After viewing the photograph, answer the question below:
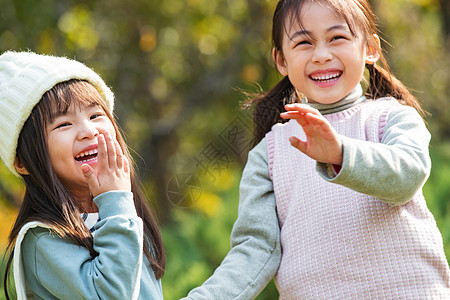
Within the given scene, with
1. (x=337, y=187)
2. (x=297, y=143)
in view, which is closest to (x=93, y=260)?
(x=297, y=143)

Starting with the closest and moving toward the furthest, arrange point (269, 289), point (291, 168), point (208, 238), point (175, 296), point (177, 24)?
point (291, 168), point (175, 296), point (269, 289), point (208, 238), point (177, 24)

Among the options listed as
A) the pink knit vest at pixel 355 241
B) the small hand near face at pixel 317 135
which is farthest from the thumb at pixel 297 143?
the pink knit vest at pixel 355 241

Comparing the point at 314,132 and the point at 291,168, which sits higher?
the point at 314,132

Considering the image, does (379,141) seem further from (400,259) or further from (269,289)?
(269,289)

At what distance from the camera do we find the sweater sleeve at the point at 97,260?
1.96 metres

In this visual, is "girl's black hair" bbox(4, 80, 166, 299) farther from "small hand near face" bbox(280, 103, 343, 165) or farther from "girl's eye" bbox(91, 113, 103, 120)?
"small hand near face" bbox(280, 103, 343, 165)

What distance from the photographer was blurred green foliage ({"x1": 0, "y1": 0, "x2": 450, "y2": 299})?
5891 mm

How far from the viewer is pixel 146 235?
239 cm

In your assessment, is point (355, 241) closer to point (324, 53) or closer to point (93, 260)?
point (324, 53)

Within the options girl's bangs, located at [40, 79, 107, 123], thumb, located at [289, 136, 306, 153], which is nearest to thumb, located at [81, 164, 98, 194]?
girl's bangs, located at [40, 79, 107, 123]

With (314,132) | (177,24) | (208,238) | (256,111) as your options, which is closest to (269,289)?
(208,238)

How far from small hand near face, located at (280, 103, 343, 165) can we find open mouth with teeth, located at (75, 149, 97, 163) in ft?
2.28

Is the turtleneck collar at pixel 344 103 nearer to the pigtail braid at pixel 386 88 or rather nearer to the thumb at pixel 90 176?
the pigtail braid at pixel 386 88

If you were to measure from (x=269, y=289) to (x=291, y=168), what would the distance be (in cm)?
196
